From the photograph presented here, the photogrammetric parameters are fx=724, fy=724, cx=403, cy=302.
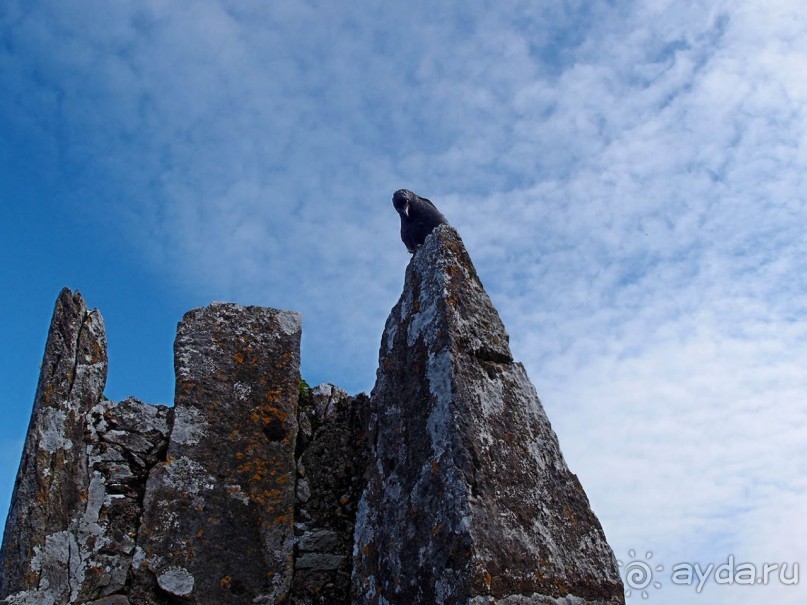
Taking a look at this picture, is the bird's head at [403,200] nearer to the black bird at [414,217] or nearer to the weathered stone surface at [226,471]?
the black bird at [414,217]

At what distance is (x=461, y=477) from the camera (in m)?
2.82

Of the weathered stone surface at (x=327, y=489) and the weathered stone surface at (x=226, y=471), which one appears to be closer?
the weathered stone surface at (x=226, y=471)

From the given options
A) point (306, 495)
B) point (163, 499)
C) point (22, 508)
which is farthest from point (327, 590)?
point (22, 508)

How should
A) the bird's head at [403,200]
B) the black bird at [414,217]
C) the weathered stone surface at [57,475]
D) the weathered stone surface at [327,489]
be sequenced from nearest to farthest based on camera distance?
the weathered stone surface at [57,475]
the weathered stone surface at [327,489]
the black bird at [414,217]
the bird's head at [403,200]

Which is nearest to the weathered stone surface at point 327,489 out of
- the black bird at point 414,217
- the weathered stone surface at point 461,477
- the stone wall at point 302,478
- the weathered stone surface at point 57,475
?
the stone wall at point 302,478

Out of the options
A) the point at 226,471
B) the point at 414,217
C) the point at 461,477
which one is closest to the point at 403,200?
the point at 414,217

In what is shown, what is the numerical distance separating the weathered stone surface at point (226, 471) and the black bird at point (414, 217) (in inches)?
38.0

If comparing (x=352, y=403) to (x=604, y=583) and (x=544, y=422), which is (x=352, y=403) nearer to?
(x=544, y=422)

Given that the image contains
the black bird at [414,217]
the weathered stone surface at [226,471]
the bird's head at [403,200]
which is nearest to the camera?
the weathered stone surface at [226,471]

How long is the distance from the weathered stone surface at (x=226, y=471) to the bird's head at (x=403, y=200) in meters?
1.08

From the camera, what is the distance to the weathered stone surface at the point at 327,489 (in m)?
3.37

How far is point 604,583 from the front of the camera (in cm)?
308

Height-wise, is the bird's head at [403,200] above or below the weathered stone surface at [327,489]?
above

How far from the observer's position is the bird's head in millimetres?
4461
